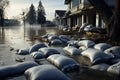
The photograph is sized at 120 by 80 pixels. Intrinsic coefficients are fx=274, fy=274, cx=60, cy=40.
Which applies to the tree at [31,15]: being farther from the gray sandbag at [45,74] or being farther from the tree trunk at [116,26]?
the gray sandbag at [45,74]

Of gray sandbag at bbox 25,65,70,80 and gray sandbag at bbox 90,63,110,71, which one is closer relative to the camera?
gray sandbag at bbox 25,65,70,80

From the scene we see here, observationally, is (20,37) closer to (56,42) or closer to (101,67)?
(56,42)

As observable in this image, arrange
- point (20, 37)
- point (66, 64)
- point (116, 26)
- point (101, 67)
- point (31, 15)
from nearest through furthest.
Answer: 1. point (66, 64)
2. point (101, 67)
3. point (116, 26)
4. point (20, 37)
5. point (31, 15)

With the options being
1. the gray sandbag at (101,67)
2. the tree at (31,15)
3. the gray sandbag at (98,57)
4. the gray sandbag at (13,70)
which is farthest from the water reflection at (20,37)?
the tree at (31,15)

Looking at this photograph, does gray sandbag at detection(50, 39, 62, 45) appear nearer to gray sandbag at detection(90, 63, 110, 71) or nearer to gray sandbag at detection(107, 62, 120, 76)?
gray sandbag at detection(90, 63, 110, 71)

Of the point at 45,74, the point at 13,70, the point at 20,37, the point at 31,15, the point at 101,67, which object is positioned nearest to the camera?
the point at 45,74

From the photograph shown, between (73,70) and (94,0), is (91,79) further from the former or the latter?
(94,0)

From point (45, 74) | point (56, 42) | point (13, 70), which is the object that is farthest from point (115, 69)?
point (56, 42)

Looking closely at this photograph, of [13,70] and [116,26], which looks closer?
[13,70]

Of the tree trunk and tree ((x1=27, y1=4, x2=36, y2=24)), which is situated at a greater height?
tree ((x1=27, y1=4, x2=36, y2=24))

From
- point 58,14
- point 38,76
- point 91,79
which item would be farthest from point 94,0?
point 58,14

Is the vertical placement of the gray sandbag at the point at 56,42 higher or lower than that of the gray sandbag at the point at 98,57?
higher

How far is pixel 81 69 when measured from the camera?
Result: 9.24 metres

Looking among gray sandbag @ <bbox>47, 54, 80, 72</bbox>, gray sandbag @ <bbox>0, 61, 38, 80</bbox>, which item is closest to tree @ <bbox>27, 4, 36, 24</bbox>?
gray sandbag @ <bbox>47, 54, 80, 72</bbox>
